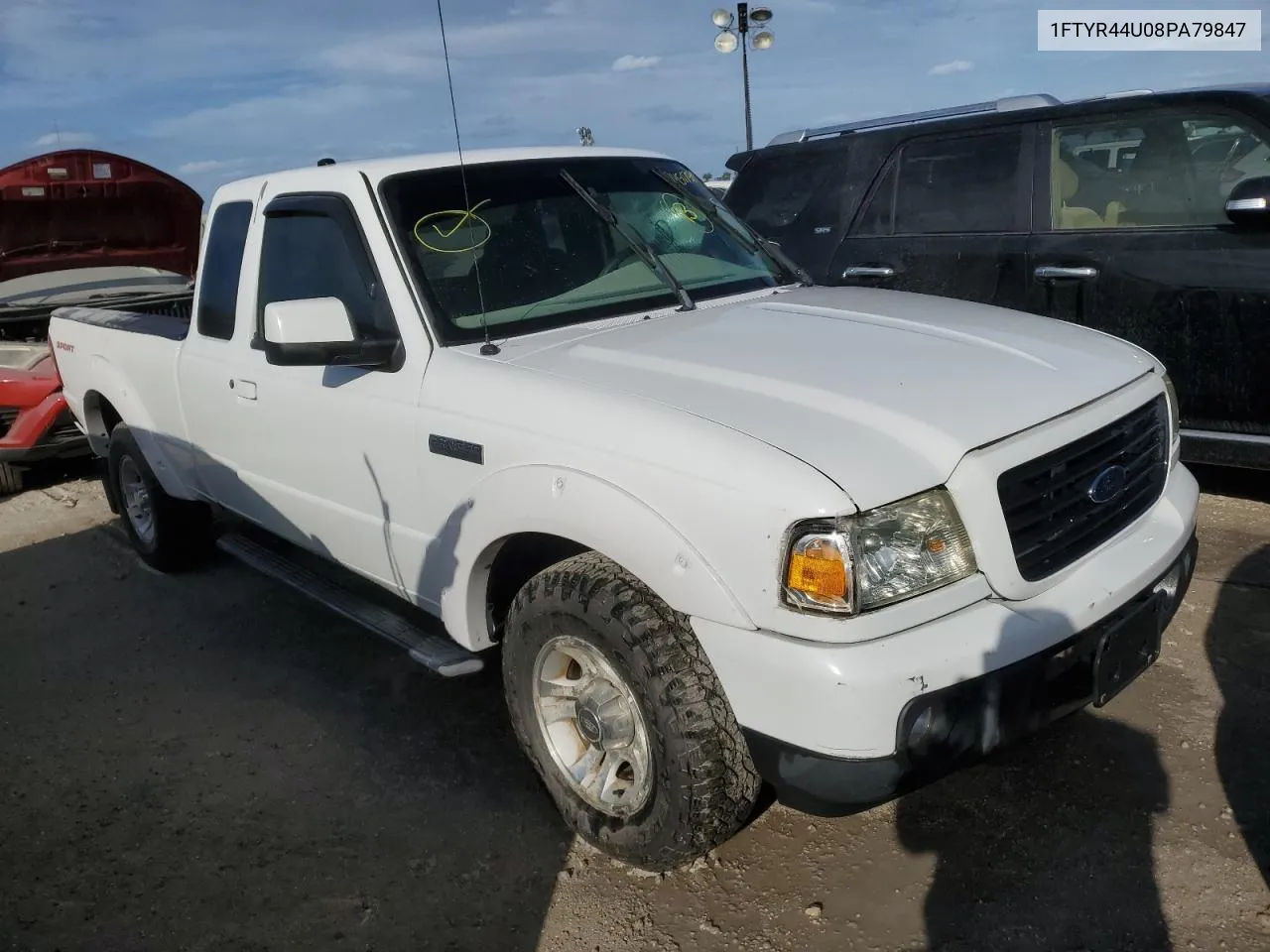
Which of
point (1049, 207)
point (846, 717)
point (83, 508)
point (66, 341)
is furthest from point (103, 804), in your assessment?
point (1049, 207)

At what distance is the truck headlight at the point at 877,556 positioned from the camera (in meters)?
2.23

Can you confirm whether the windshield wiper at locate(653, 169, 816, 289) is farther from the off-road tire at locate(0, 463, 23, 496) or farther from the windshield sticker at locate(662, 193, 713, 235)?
the off-road tire at locate(0, 463, 23, 496)

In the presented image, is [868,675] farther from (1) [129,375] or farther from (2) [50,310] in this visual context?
(2) [50,310]

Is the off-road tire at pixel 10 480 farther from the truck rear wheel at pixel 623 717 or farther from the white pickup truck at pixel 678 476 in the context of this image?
the truck rear wheel at pixel 623 717

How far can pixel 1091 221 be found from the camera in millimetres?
5168

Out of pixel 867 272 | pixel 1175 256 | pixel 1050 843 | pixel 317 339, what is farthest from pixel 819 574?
pixel 867 272

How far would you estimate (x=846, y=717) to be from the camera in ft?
7.23

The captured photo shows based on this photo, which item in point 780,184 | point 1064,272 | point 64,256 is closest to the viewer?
point 1064,272

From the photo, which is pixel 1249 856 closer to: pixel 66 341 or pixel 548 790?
pixel 548 790

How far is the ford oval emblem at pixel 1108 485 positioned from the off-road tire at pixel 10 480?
704 cm

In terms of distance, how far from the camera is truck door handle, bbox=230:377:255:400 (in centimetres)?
393

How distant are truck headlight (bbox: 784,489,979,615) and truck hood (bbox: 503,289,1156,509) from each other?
0.18 feet

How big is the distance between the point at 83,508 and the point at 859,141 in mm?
5431

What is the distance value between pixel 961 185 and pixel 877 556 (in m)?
3.95
